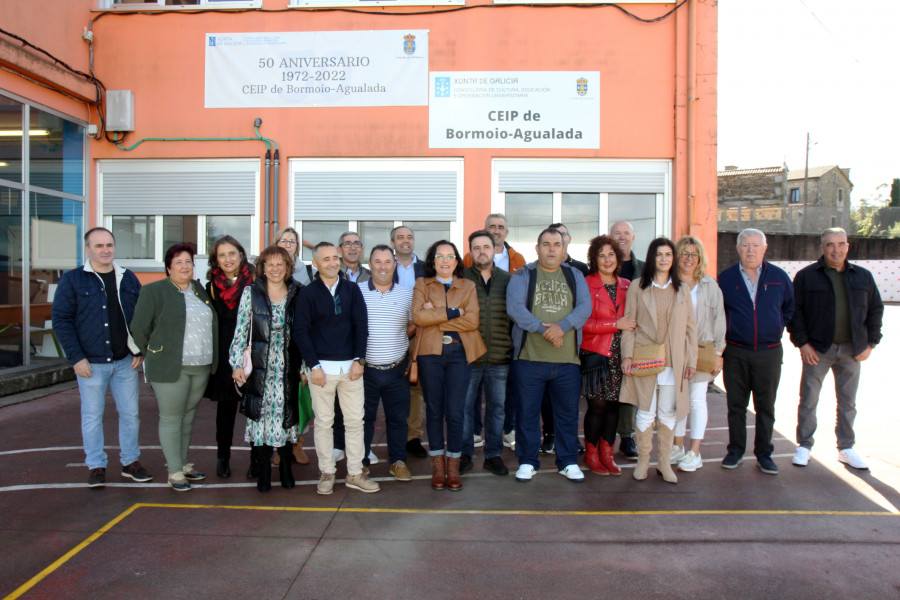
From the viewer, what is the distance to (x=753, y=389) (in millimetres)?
5078

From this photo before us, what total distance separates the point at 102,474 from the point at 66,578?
4.97ft

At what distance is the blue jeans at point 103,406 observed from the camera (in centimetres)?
455

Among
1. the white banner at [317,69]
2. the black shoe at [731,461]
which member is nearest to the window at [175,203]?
the white banner at [317,69]

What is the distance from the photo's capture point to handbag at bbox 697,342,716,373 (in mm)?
4898

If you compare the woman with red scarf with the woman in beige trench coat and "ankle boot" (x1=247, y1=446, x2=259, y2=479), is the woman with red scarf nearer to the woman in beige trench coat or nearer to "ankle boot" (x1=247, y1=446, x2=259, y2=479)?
"ankle boot" (x1=247, y1=446, x2=259, y2=479)

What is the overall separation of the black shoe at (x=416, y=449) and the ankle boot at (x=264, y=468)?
4.47ft

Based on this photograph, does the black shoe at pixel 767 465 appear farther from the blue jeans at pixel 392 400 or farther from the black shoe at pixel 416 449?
the blue jeans at pixel 392 400

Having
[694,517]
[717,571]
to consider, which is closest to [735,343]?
[694,517]

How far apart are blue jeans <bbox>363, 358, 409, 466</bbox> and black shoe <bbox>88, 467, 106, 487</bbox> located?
191cm

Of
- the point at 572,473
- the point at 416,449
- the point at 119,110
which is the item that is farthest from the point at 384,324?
the point at 119,110

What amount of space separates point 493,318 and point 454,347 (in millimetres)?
411

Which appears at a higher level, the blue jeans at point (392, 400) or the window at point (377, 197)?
the window at point (377, 197)

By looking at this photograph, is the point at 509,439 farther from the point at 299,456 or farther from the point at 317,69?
the point at 317,69

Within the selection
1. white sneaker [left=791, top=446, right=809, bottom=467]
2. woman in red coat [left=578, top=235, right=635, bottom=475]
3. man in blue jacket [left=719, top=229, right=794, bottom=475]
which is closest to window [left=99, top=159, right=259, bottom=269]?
woman in red coat [left=578, top=235, right=635, bottom=475]
